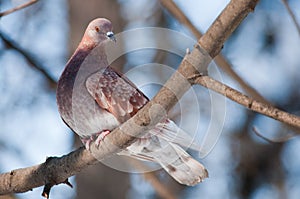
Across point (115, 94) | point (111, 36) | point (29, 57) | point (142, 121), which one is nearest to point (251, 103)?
point (142, 121)

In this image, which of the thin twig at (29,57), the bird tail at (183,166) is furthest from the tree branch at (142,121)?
the thin twig at (29,57)

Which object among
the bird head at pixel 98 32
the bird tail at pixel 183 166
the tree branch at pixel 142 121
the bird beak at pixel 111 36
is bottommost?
the bird tail at pixel 183 166

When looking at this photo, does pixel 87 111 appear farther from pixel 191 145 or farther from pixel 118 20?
pixel 118 20

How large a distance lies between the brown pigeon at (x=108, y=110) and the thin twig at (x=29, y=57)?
0.50 meters

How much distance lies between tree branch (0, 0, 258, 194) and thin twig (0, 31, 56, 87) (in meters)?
1.04

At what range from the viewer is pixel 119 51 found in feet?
15.7

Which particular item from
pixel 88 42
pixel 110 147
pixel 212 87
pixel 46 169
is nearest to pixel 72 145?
pixel 88 42

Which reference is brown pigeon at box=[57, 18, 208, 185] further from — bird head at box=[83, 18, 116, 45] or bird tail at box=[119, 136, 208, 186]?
bird head at box=[83, 18, 116, 45]

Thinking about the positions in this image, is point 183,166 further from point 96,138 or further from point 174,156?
point 96,138

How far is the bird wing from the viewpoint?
11.4 ft

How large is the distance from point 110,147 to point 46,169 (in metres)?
0.47

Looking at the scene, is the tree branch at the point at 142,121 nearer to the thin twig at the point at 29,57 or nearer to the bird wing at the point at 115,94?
the bird wing at the point at 115,94

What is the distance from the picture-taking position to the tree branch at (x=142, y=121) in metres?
2.29

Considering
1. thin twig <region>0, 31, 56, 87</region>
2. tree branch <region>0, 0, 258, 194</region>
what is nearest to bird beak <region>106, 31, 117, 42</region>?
thin twig <region>0, 31, 56, 87</region>
